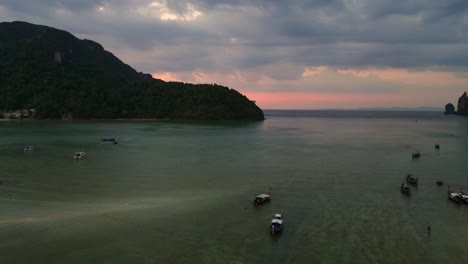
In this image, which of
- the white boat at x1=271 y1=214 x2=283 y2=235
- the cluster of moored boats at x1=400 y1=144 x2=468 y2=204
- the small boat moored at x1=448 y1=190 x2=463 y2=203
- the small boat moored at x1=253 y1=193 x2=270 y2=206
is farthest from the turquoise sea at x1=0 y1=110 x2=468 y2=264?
the small boat moored at x1=448 y1=190 x2=463 y2=203

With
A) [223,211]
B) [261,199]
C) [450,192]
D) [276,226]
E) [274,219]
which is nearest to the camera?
[276,226]

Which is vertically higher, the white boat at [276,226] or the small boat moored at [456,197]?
the small boat moored at [456,197]

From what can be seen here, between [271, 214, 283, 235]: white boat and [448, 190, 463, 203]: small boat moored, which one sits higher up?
[448, 190, 463, 203]: small boat moored

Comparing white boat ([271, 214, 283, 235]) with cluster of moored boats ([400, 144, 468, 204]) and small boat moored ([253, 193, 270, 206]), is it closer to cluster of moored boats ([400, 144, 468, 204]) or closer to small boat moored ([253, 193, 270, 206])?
small boat moored ([253, 193, 270, 206])

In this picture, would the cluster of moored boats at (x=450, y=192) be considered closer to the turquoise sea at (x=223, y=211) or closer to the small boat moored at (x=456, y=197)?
the small boat moored at (x=456, y=197)

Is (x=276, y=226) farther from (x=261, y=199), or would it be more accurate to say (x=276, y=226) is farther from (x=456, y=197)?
(x=456, y=197)

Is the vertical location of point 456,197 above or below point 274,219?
above

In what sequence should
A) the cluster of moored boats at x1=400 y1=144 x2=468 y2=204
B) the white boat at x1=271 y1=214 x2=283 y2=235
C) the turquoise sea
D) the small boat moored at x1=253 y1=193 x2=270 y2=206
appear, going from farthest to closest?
the cluster of moored boats at x1=400 y1=144 x2=468 y2=204, the small boat moored at x1=253 y1=193 x2=270 y2=206, the white boat at x1=271 y1=214 x2=283 y2=235, the turquoise sea

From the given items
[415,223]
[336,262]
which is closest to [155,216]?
[336,262]

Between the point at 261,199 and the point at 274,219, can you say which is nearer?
the point at 274,219

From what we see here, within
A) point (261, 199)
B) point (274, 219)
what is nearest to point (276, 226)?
point (274, 219)

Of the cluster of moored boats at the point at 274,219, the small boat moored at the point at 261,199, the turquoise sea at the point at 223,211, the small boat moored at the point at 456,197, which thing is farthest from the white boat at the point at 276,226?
the small boat moored at the point at 456,197
